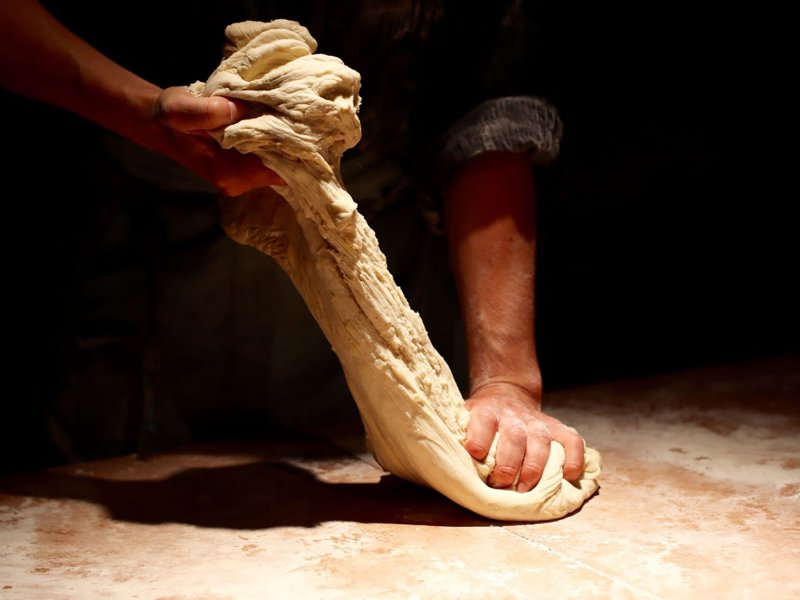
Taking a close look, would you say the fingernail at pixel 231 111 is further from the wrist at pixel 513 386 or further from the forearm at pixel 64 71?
the wrist at pixel 513 386

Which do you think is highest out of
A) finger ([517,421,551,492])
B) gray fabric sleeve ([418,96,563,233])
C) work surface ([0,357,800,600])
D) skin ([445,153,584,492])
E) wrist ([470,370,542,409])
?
gray fabric sleeve ([418,96,563,233])

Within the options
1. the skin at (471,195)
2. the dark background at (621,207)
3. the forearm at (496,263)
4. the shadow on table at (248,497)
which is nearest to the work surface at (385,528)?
the shadow on table at (248,497)

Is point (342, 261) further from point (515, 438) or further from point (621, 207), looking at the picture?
point (621, 207)

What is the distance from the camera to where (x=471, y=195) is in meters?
1.31

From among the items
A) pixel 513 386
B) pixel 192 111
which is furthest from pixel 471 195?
pixel 192 111

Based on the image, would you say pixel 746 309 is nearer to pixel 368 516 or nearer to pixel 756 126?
pixel 756 126

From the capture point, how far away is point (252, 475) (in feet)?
4.13

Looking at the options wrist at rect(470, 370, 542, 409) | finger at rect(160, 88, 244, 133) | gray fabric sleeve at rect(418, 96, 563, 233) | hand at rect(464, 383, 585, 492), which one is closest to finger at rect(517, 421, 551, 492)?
hand at rect(464, 383, 585, 492)

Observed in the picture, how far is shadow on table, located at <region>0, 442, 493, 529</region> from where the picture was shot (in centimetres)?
106

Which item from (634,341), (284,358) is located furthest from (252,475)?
(634,341)

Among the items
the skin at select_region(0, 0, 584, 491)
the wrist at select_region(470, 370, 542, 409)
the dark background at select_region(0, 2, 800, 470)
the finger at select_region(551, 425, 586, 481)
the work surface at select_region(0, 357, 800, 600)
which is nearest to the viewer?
the work surface at select_region(0, 357, 800, 600)

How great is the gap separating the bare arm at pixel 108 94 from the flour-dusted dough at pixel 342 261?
30mm

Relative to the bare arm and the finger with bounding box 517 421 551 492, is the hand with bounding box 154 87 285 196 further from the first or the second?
the finger with bounding box 517 421 551 492

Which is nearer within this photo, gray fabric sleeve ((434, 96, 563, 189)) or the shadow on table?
the shadow on table
